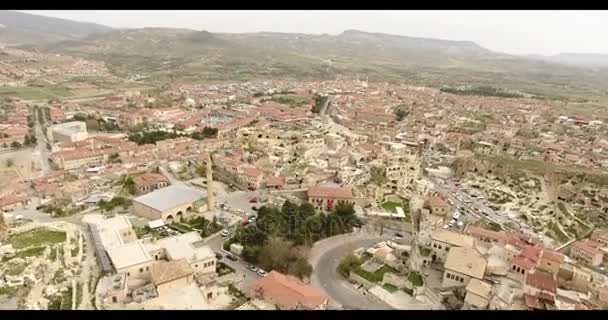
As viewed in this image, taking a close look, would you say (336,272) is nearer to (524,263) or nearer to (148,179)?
(524,263)

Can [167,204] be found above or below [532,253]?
below

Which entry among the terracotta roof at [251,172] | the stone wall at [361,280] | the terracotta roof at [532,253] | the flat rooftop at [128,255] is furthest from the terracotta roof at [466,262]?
the terracotta roof at [251,172]

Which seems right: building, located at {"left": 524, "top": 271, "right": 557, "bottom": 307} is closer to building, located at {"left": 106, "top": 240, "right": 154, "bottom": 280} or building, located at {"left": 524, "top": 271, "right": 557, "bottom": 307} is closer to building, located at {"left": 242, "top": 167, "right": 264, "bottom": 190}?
building, located at {"left": 106, "top": 240, "right": 154, "bottom": 280}

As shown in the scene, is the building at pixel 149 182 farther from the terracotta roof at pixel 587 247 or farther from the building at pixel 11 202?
the terracotta roof at pixel 587 247

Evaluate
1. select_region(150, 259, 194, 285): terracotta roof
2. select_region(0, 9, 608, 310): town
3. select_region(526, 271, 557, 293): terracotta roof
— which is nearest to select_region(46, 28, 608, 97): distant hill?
select_region(0, 9, 608, 310): town

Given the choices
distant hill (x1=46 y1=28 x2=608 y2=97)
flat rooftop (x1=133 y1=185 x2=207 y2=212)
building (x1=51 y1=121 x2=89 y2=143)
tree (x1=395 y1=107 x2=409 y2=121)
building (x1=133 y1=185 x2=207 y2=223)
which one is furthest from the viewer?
distant hill (x1=46 y1=28 x2=608 y2=97)

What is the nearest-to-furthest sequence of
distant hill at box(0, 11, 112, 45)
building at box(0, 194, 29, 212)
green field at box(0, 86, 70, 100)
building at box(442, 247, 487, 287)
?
building at box(442, 247, 487, 287), building at box(0, 194, 29, 212), green field at box(0, 86, 70, 100), distant hill at box(0, 11, 112, 45)

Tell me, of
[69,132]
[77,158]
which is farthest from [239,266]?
[69,132]

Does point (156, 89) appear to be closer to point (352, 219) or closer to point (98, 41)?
point (352, 219)
